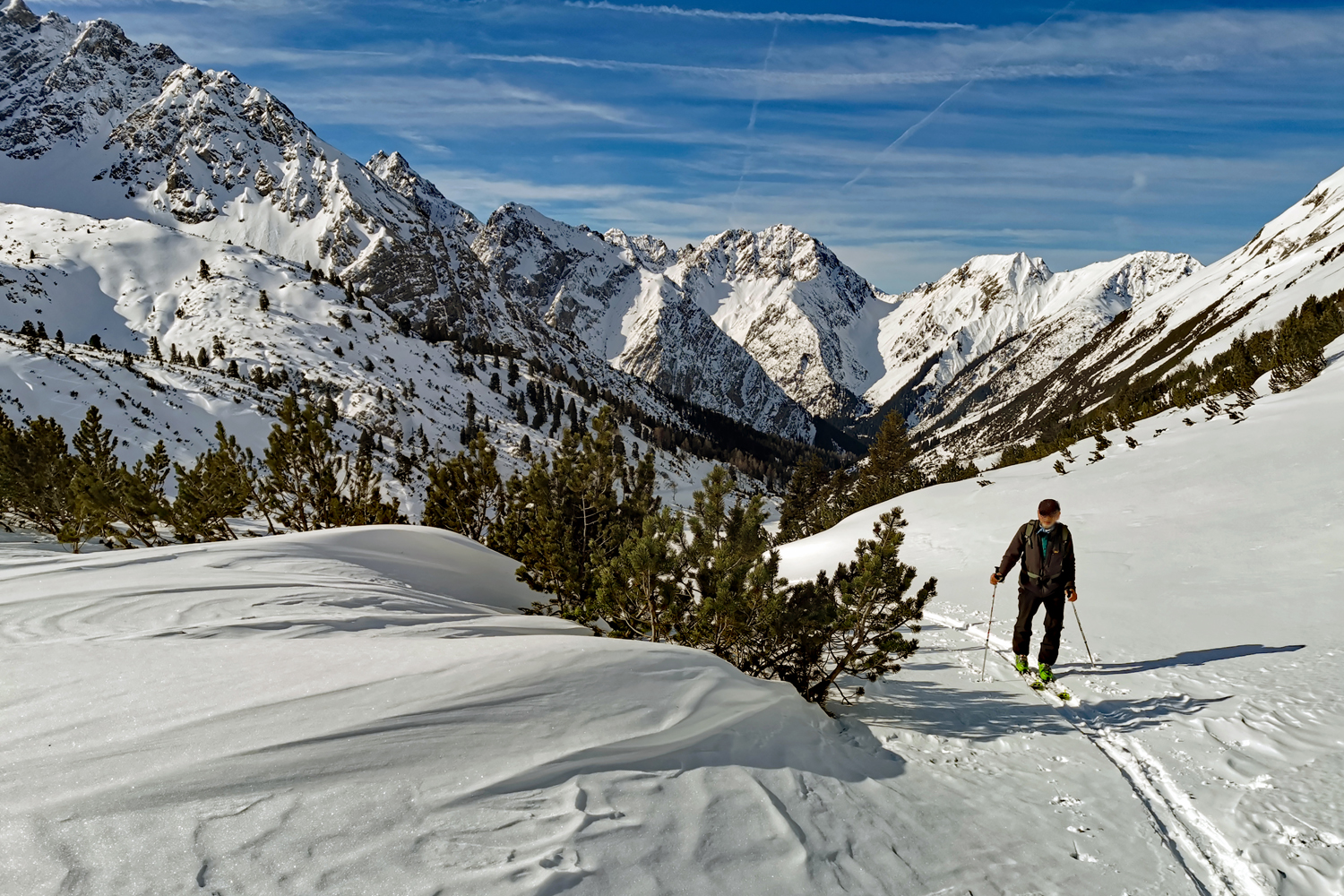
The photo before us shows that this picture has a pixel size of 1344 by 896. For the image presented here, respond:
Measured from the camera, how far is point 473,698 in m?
4.70

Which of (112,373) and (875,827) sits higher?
(112,373)

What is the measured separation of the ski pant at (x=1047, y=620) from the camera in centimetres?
793

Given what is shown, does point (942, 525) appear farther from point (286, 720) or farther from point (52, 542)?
point (52, 542)

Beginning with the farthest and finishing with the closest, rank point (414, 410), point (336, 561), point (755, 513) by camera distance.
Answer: point (414, 410), point (336, 561), point (755, 513)

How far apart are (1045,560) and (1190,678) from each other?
194 centimetres

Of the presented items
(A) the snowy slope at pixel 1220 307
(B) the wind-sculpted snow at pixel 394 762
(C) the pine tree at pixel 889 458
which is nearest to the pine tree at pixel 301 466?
(B) the wind-sculpted snow at pixel 394 762

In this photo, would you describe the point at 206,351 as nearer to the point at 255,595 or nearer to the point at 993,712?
the point at 255,595

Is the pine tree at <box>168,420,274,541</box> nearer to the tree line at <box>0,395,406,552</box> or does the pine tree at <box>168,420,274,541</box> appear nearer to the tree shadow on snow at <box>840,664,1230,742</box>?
the tree line at <box>0,395,406,552</box>

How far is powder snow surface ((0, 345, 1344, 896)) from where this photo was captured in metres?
3.18

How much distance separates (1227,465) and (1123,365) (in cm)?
16097

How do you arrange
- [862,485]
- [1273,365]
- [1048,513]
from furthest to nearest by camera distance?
1. [862,485]
2. [1273,365]
3. [1048,513]

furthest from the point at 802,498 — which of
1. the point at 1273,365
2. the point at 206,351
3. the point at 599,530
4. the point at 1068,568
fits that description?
the point at 206,351

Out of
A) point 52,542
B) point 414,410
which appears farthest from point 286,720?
point 414,410

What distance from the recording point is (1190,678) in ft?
23.9
